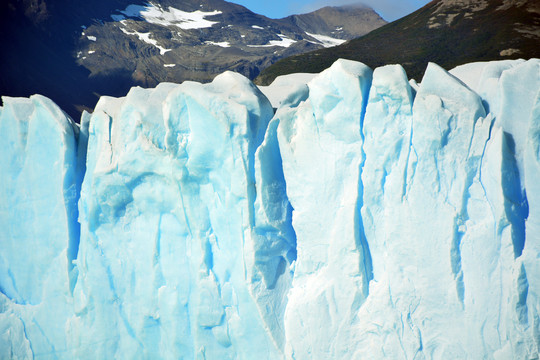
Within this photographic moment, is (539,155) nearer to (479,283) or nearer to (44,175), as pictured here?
(479,283)

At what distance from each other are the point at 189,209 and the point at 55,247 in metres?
2.29

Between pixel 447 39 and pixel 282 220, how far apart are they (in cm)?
2741

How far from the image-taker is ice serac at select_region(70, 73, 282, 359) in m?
6.23

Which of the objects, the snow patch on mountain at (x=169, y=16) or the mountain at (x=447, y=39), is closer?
the mountain at (x=447, y=39)

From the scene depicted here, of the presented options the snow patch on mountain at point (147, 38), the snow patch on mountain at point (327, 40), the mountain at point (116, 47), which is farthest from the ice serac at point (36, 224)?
the snow patch on mountain at point (327, 40)

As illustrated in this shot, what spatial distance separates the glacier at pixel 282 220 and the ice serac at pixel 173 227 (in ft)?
0.07

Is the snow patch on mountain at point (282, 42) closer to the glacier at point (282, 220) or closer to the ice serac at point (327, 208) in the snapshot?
the glacier at point (282, 220)

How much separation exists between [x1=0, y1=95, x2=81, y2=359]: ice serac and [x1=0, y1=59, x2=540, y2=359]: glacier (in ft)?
0.08

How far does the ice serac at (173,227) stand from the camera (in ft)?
20.4

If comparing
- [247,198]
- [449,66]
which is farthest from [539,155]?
[449,66]

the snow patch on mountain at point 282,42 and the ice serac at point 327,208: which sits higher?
the snow patch on mountain at point 282,42

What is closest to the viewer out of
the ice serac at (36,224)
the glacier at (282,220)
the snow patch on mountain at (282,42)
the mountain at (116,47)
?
the glacier at (282,220)

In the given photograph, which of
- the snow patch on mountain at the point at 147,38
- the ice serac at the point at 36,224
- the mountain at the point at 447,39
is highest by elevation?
the snow patch on mountain at the point at 147,38

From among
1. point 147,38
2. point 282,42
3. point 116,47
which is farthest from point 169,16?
point 282,42
